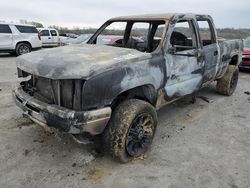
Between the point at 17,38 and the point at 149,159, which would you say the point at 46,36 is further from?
the point at 149,159

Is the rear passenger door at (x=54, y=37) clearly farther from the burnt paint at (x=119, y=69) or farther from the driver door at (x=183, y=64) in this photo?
the burnt paint at (x=119, y=69)

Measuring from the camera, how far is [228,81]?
7023 mm

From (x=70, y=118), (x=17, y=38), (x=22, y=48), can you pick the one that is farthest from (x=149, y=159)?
(x=22, y=48)

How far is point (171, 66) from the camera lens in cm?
451

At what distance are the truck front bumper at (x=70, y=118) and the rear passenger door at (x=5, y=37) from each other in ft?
43.1

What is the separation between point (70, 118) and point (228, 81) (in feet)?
15.7

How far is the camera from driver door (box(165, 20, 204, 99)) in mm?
4539

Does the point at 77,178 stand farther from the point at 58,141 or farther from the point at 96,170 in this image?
the point at 58,141

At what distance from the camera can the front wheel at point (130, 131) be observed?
3.68 metres

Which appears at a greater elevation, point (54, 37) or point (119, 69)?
point (119, 69)

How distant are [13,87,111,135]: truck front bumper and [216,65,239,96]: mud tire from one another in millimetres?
Answer: 4355

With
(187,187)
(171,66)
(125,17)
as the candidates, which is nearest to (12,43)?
(125,17)

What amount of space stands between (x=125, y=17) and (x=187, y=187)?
11.0ft

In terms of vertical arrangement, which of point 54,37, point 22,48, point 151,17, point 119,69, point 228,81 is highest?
point 151,17
